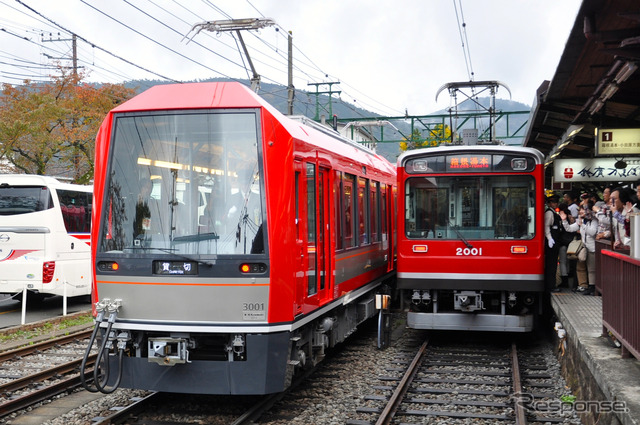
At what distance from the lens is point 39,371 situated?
889 centimetres

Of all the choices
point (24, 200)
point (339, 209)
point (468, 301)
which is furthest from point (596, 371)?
point (24, 200)

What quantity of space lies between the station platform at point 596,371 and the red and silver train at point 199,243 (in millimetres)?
2860

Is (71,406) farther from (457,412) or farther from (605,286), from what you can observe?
(605,286)

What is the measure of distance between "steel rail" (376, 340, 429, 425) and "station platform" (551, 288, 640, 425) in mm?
1895

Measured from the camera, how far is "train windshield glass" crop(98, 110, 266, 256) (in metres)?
6.51

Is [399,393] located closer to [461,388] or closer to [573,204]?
[461,388]

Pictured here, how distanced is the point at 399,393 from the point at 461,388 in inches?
38.1

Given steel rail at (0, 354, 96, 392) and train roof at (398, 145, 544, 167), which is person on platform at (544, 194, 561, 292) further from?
steel rail at (0, 354, 96, 392)

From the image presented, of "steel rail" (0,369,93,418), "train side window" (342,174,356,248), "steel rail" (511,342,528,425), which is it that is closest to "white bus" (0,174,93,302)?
"steel rail" (0,369,93,418)

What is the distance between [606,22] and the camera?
7.65m

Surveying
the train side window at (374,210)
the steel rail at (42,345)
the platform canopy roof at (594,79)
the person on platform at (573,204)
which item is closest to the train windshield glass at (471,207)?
the train side window at (374,210)

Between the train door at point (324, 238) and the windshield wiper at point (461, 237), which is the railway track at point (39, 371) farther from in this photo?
the windshield wiper at point (461, 237)

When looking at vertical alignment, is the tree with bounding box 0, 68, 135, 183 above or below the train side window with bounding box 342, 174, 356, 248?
above

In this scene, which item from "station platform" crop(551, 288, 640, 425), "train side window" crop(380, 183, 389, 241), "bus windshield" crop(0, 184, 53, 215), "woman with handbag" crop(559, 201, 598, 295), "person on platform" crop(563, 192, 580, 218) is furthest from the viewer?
"bus windshield" crop(0, 184, 53, 215)
